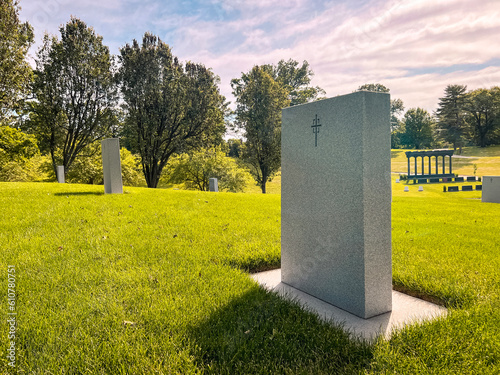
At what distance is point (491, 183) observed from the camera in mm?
14008

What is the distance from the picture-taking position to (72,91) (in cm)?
2173

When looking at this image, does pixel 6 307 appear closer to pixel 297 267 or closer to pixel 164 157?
pixel 297 267

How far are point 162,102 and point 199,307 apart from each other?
21048 millimetres

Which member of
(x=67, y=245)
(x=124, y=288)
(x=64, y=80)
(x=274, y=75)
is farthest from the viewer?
(x=274, y=75)

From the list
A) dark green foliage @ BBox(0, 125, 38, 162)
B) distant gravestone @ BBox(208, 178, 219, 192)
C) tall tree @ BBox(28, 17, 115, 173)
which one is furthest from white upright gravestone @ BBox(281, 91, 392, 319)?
tall tree @ BBox(28, 17, 115, 173)

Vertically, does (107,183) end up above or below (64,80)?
below

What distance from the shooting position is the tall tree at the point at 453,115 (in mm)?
60688

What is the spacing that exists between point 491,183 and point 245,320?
16156 millimetres

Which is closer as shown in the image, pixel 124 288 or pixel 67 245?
pixel 124 288

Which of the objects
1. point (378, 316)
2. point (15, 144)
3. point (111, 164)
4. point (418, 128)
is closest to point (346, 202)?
point (378, 316)

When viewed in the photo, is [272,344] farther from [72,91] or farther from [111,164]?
[72,91]

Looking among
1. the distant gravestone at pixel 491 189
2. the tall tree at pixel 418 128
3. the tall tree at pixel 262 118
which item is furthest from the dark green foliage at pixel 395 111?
the distant gravestone at pixel 491 189

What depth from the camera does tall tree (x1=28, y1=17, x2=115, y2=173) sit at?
68.1 feet

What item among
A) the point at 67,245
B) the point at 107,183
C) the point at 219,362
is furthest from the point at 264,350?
the point at 107,183
